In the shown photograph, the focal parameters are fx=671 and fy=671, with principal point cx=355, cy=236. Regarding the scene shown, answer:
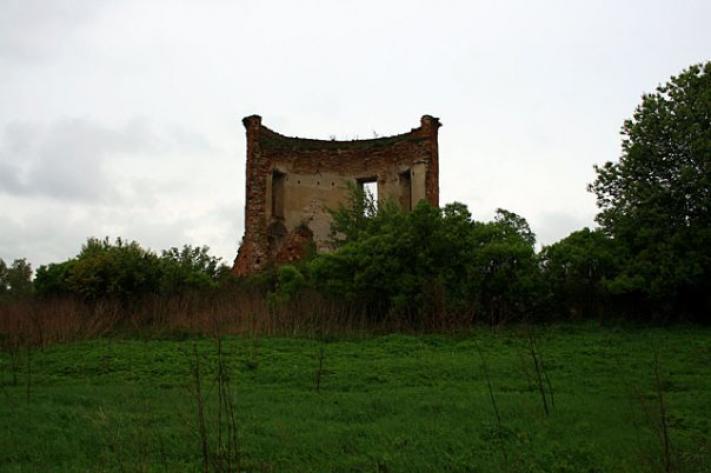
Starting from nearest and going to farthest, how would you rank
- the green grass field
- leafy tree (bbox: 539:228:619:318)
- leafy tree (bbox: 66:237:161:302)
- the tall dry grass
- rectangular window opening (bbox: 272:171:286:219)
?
1. the green grass field
2. the tall dry grass
3. leafy tree (bbox: 539:228:619:318)
4. leafy tree (bbox: 66:237:161:302)
5. rectangular window opening (bbox: 272:171:286:219)

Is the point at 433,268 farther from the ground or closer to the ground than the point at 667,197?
closer to the ground

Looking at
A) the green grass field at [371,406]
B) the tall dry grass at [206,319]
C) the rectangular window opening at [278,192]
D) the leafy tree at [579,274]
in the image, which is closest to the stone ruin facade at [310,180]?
the rectangular window opening at [278,192]

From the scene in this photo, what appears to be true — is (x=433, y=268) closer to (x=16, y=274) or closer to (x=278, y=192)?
(x=278, y=192)

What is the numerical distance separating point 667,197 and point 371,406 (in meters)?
10.7

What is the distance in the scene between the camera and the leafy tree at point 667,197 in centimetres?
1467

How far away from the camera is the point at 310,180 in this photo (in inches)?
1097

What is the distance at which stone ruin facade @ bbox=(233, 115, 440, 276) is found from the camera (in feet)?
83.7

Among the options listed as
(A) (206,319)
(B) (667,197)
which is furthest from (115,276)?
(B) (667,197)

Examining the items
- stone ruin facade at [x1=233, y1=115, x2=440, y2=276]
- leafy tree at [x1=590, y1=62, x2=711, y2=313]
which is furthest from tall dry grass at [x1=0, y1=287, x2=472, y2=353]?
stone ruin facade at [x1=233, y1=115, x2=440, y2=276]

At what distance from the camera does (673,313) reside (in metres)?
15.5

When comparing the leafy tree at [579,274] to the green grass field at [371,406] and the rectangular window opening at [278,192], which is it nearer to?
the green grass field at [371,406]

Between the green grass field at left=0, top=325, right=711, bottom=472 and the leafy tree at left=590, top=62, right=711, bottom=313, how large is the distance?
2.05 metres

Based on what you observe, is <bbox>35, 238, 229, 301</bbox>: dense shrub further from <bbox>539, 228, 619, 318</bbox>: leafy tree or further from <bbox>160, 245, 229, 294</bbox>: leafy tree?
<bbox>539, 228, 619, 318</bbox>: leafy tree

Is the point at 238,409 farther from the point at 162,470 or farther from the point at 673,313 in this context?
the point at 673,313
